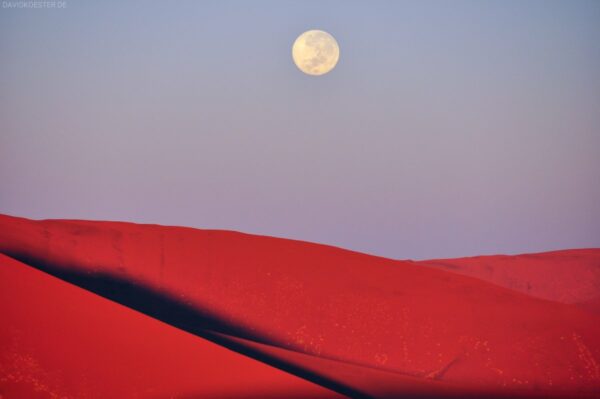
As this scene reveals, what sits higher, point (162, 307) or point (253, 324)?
point (162, 307)

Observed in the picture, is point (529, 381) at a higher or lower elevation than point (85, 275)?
lower

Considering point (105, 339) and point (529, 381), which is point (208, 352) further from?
point (529, 381)

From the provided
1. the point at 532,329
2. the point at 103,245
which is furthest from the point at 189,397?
the point at 532,329

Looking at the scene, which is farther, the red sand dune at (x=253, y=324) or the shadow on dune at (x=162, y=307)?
the shadow on dune at (x=162, y=307)

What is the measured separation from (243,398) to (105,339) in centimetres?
251

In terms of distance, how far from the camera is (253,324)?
13.9m

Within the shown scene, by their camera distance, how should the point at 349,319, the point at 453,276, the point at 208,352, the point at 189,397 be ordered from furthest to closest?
the point at 453,276 < the point at 349,319 < the point at 208,352 < the point at 189,397

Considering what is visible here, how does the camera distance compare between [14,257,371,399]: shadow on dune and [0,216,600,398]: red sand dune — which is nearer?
[0,216,600,398]: red sand dune

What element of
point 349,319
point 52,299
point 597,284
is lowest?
point 597,284

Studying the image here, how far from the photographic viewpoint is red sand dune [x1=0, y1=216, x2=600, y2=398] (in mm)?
10734

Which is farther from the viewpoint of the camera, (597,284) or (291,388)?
(597,284)

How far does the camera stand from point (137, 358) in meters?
11.0

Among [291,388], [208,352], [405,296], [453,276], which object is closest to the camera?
[291,388]

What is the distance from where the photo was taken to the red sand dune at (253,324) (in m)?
10.7
